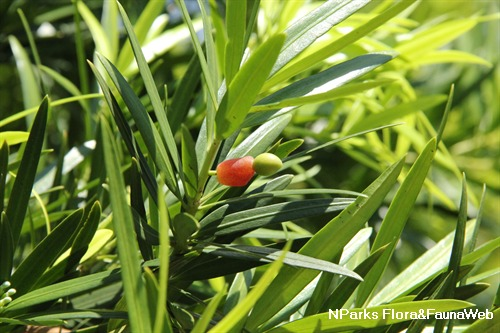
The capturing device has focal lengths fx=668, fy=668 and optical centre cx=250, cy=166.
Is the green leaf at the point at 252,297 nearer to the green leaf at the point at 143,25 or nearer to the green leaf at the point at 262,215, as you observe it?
the green leaf at the point at 262,215

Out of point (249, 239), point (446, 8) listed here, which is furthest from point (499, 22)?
point (249, 239)

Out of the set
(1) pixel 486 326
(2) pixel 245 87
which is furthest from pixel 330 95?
(1) pixel 486 326

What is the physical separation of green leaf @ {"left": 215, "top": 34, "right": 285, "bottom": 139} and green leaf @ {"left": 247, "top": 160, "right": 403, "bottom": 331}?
8 cm

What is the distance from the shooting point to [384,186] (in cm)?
38

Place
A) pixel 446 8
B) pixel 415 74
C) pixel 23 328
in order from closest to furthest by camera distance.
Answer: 1. pixel 23 328
2. pixel 415 74
3. pixel 446 8

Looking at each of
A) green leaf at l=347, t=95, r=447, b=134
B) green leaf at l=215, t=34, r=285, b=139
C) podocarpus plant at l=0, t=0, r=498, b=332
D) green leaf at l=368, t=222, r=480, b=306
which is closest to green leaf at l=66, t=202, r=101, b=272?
podocarpus plant at l=0, t=0, r=498, b=332

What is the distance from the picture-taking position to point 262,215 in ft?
1.29

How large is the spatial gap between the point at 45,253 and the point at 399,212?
229mm

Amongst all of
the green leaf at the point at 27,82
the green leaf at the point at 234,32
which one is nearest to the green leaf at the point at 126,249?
the green leaf at the point at 234,32

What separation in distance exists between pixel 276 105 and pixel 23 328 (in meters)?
0.25

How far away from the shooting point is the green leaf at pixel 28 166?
0.42 metres

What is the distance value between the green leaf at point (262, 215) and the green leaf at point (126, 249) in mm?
96

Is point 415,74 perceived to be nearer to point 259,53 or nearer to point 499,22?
point 499,22

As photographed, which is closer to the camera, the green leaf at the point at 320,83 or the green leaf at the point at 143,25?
the green leaf at the point at 320,83
